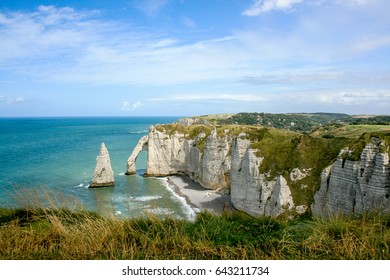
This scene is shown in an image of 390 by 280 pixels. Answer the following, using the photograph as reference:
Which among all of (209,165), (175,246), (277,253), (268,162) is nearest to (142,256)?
(175,246)

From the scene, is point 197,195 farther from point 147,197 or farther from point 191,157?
point 191,157

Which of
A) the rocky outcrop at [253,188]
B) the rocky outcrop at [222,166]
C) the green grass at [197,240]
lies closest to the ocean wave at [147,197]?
the rocky outcrop at [222,166]

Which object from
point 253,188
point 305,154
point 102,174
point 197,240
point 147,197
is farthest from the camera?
point 102,174

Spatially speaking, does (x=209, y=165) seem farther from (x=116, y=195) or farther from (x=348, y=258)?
(x=348, y=258)

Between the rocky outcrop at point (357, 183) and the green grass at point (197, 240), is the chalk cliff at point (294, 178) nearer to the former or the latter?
the rocky outcrop at point (357, 183)

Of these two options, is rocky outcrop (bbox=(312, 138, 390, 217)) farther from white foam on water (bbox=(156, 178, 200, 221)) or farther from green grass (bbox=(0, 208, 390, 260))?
green grass (bbox=(0, 208, 390, 260))

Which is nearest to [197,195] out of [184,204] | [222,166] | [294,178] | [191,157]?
[184,204]
